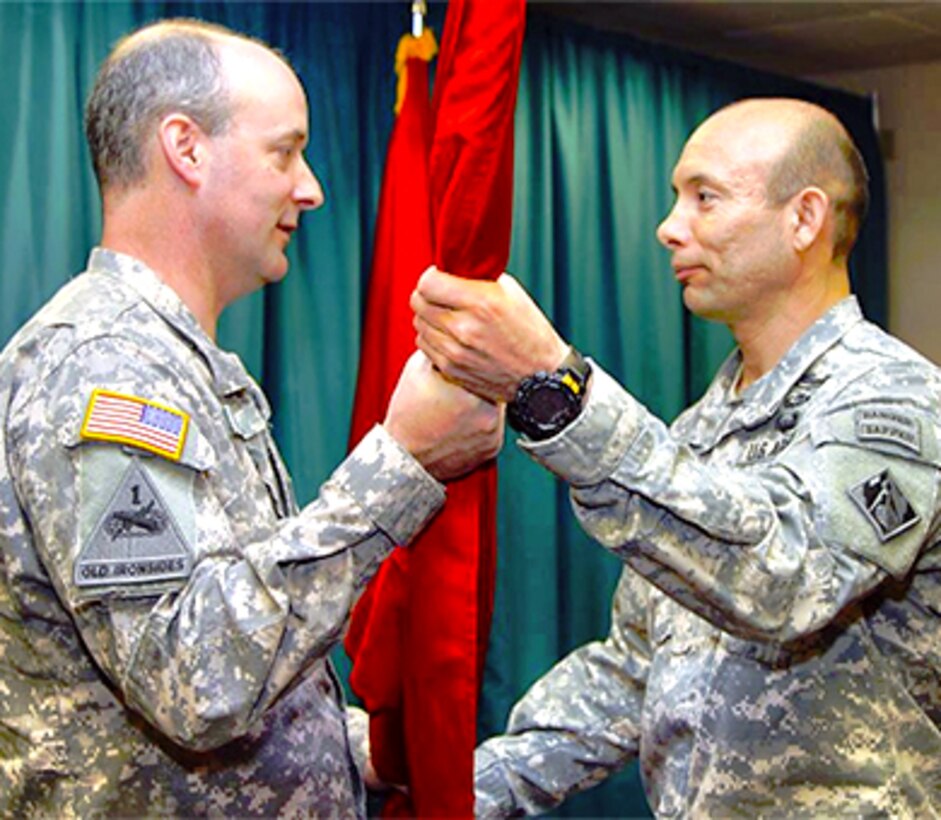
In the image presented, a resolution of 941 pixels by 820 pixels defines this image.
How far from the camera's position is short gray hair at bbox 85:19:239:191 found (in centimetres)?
165

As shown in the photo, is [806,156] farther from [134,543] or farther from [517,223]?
[517,223]

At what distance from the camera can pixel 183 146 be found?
5.42 ft

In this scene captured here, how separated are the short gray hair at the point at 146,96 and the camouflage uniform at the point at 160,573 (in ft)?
0.42

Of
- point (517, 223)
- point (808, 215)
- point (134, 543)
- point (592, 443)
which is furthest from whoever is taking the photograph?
point (517, 223)

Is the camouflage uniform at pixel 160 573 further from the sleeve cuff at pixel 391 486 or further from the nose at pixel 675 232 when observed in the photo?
the nose at pixel 675 232

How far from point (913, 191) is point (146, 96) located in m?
4.32

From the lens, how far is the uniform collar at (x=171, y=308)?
5.25 ft

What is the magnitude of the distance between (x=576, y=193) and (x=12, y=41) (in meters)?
1.82

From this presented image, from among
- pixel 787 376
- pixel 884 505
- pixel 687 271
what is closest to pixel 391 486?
pixel 884 505

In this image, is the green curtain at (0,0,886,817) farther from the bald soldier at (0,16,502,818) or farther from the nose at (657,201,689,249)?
the bald soldier at (0,16,502,818)

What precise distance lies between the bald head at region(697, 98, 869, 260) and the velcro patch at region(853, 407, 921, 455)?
552 mm

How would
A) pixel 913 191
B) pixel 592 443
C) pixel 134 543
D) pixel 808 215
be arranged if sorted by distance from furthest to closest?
pixel 913 191, pixel 808 215, pixel 592 443, pixel 134 543

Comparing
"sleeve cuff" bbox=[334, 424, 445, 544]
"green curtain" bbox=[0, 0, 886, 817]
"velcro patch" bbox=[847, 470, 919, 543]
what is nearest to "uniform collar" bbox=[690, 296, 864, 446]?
"velcro patch" bbox=[847, 470, 919, 543]

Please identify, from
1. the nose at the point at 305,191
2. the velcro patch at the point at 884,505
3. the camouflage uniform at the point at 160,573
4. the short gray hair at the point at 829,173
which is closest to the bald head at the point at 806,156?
the short gray hair at the point at 829,173
